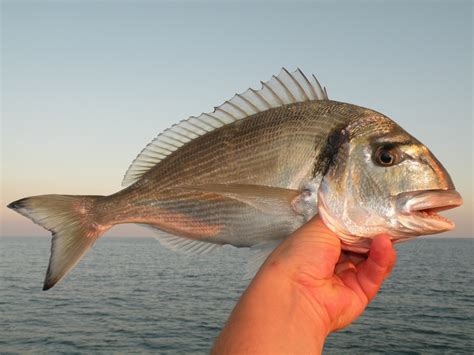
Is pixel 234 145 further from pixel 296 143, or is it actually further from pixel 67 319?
pixel 67 319

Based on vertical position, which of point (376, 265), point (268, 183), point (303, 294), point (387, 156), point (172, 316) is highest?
point (387, 156)

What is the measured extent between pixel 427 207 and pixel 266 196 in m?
1.28

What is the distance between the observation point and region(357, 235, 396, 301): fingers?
11.8ft

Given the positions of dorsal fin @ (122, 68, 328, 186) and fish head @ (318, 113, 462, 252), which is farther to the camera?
dorsal fin @ (122, 68, 328, 186)

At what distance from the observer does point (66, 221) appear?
16.0 feet

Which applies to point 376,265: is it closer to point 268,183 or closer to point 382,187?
point 382,187

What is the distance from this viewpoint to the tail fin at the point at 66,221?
463cm

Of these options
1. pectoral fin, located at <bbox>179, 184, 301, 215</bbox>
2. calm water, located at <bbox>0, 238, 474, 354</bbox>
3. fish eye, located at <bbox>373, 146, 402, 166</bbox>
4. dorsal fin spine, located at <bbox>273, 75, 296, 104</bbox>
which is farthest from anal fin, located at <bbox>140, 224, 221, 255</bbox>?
A: calm water, located at <bbox>0, 238, 474, 354</bbox>

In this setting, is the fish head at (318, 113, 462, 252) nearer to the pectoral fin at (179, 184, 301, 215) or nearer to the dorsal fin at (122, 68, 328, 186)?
the pectoral fin at (179, 184, 301, 215)

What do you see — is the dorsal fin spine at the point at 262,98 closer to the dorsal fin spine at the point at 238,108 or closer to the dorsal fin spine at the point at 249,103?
the dorsal fin spine at the point at 249,103

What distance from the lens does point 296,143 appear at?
415 centimetres

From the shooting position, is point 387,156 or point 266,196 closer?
point 387,156

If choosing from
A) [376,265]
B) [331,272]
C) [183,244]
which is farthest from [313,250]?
[183,244]

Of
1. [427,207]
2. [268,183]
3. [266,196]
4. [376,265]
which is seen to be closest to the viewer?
[427,207]
